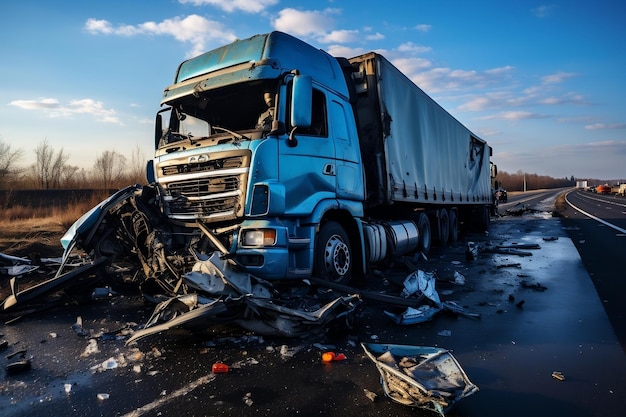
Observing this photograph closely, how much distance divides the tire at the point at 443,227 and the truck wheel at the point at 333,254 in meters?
6.35

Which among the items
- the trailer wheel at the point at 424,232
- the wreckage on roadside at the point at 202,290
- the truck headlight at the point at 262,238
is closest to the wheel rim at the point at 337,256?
the wreckage on roadside at the point at 202,290

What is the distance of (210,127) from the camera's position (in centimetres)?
581

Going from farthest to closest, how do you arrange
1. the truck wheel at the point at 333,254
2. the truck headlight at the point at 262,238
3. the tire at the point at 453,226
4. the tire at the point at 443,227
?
the tire at the point at 453,226 → the tire at the point at 443,227 → the truck wheel at the point at 333,254 → the truck headlight at the point at 262,238

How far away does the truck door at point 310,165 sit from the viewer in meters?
5.02

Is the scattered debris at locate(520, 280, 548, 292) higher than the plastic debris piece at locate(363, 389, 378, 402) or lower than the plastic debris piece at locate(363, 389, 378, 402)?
lower

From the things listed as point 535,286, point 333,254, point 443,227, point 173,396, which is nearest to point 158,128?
point 333,254

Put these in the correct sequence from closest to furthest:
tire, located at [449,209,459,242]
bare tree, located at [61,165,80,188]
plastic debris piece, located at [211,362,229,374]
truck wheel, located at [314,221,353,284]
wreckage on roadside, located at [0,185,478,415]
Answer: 1. wreckage on roadside, located at [0,185,478,415]
2. plastic debris piece, located at [211,362,229,374]
3. truck wheel, located at [314,221,353,284]
4. tire, located at [449,209,459,242]
5. bare tree, located at [61,165,80,188]

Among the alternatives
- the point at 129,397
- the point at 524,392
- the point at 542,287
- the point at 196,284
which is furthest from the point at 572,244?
the point at 129,397

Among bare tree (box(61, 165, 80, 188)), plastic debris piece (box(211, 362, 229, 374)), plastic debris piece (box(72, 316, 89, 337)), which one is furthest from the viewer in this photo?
bare tree (box(61, 165, 80, 188))

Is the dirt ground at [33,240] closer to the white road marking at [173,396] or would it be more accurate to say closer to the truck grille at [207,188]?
the truck grille at [207,188]

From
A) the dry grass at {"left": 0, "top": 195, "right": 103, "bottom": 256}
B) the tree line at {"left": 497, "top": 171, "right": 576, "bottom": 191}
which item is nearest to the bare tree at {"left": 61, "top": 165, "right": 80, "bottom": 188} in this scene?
the dry grass at {"left": 0, "top": 195, "right": 103, "bottom": 256}

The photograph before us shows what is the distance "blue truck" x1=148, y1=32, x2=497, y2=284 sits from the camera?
15.7 feet

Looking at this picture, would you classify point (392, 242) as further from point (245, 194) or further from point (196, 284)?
point (196, 284)

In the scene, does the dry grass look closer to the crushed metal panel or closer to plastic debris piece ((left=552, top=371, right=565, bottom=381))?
the crushed metal panel
